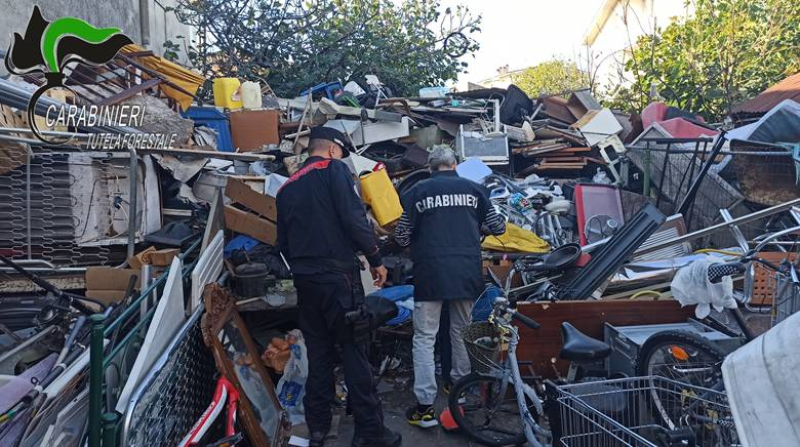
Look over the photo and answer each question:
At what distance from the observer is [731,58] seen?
32.1 feet

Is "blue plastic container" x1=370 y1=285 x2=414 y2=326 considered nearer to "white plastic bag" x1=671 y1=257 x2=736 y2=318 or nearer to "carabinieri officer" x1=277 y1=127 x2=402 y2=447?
"carabinieri officer" x1=277 y1=127 x2=402 y2=447

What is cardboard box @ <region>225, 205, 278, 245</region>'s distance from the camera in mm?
4891

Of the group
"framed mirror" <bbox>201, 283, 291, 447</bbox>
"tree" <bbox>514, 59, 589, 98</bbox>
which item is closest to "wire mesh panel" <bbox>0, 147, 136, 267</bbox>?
"framed mirror" <bbox>201, 283, 291, 447</bbox>

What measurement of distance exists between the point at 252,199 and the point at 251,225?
9.9 inches

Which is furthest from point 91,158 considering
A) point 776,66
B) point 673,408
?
point 776,66

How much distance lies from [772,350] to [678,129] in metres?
7.04

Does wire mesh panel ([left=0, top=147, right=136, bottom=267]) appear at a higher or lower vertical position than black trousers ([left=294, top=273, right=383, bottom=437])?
higher

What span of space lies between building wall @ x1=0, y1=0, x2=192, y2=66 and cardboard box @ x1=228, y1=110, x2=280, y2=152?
244 centimetres

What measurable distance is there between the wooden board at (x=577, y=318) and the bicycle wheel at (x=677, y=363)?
695mm

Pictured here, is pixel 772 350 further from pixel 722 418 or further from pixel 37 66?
pixel 37 66

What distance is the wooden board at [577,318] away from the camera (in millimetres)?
4102

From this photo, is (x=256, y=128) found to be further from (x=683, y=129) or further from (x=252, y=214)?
(x=683, y=129)

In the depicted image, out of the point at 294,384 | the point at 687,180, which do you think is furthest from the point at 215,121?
the point at 687,180

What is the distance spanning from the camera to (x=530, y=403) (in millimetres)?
3381
